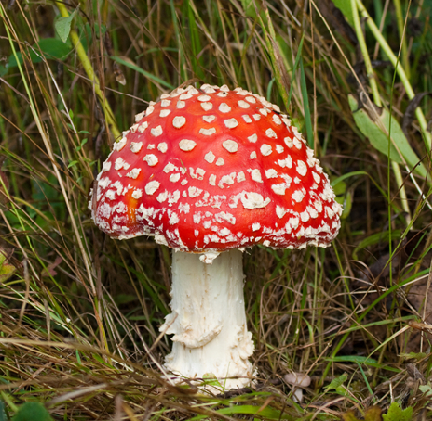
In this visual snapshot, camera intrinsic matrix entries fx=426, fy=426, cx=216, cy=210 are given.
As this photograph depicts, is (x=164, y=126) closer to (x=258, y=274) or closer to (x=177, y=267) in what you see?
(x=177, y=267)

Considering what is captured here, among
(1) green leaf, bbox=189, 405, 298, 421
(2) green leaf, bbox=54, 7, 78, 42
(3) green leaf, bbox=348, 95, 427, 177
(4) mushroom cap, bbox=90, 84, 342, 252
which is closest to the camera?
(1) green leaf, bbox=189, 405, 298, 421

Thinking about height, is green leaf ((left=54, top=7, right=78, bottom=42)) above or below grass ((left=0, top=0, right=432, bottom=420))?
above

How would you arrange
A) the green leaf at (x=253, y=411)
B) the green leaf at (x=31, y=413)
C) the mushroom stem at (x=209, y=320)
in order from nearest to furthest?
the green leaf at (x=31, y=413)
the green leaf at (x=253, y=411)
the mushroom stem at (x=209, y=320)

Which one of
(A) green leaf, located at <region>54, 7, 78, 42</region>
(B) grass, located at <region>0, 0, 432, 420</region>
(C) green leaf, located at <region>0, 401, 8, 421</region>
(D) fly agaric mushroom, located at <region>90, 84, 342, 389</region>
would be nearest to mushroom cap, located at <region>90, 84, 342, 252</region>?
(D) fly agaric mushroom, located at <region>90, 84, 342, 389</region>

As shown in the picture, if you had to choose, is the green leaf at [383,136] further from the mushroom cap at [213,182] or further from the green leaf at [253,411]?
the green leaf at [253,411]

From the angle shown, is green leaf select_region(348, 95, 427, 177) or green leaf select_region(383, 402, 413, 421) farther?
green leaf select_region(348, 95, 427, 177)

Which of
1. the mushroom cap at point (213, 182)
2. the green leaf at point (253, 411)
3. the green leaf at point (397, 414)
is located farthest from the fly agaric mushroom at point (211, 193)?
the green leaf at point (397, 414)

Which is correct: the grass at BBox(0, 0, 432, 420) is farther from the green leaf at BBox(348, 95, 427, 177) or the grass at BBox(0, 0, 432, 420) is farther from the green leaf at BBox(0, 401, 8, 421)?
the green leaf at BBox(0, 401, 8, 421)
